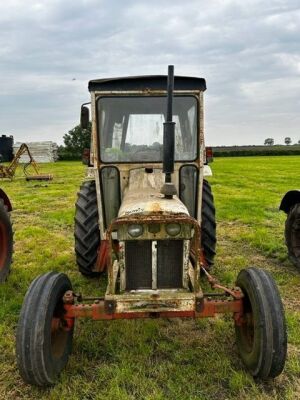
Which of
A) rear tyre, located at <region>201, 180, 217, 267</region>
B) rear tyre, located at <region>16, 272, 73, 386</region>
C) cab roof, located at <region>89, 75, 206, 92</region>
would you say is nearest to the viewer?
rear tyre, located at <region>16, 272, 73, 386</region>

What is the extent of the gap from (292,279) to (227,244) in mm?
1846

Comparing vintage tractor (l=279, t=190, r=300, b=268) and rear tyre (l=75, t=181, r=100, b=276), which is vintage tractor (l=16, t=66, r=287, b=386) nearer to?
rear tyre (l=75, t=181, r=100, b=276)

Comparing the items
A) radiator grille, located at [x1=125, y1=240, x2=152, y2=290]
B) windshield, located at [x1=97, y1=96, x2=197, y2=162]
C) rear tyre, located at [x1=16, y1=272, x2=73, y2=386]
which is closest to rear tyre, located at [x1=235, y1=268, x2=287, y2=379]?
radiator grille, located at [x1=125, y1=240, x2=152, y2=290]

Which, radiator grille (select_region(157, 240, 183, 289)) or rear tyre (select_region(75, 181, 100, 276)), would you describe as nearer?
radiator grille (select_region(157, 240, 183, 289))

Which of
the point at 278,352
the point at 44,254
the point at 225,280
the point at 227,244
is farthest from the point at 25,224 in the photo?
the point at 278,352

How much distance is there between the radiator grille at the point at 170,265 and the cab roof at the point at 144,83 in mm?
1711

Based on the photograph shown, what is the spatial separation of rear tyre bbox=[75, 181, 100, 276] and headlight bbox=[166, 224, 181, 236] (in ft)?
5.49

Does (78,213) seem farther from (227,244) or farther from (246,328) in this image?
(227,244)

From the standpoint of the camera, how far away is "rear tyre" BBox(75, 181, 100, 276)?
483cm

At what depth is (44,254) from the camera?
6.43 m

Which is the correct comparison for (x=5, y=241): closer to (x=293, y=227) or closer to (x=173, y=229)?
(x=173, y=229)

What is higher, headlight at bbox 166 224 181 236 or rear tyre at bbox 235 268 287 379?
headlight at bbox 166 224 181 236

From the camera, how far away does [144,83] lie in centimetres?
437

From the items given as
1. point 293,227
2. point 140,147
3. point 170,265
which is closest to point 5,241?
point 140,147
